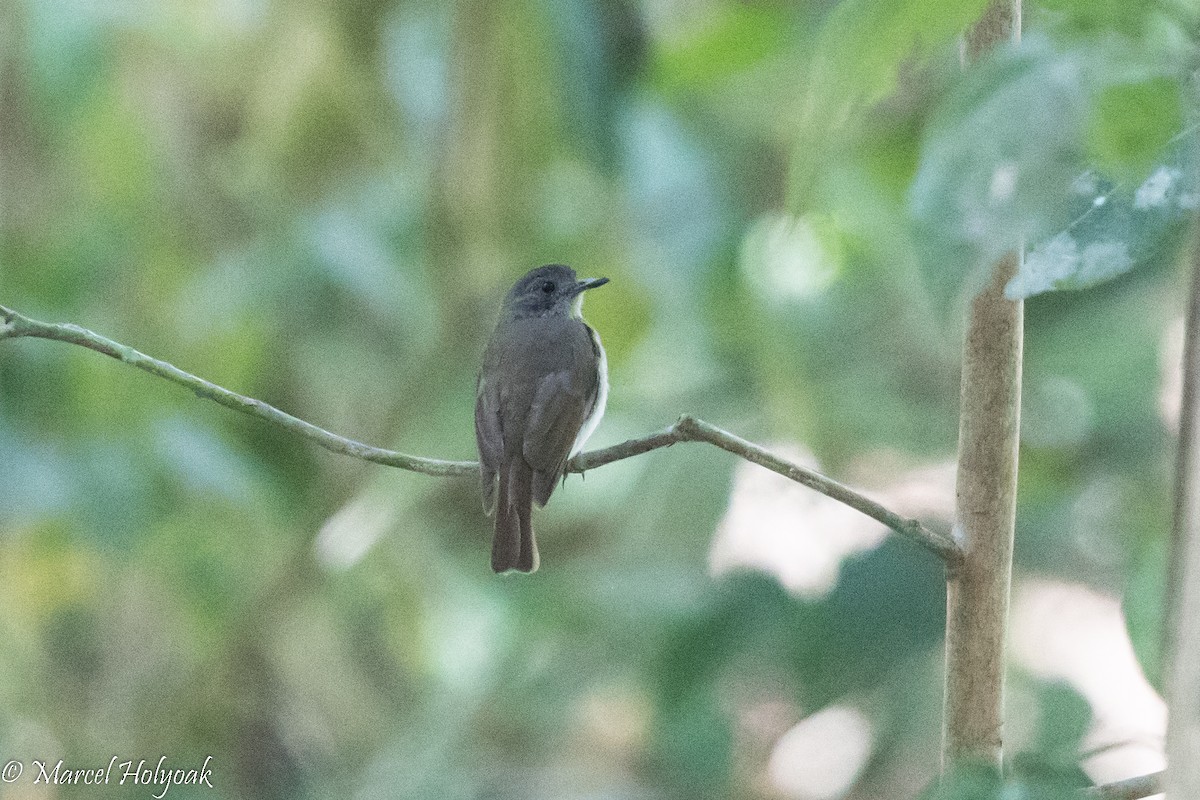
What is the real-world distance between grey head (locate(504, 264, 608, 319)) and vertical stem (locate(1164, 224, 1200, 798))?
42.1 inches

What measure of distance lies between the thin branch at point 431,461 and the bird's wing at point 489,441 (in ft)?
1.23

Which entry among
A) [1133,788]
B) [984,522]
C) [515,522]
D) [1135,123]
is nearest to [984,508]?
[984,522]

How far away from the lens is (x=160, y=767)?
47.6 inches

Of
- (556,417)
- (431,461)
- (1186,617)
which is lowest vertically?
(1186,617)

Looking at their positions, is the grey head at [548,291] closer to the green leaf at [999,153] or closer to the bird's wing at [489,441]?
the bird's wing at [489,441]

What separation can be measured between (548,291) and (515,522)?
38 centimetres

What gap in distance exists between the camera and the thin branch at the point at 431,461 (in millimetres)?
575

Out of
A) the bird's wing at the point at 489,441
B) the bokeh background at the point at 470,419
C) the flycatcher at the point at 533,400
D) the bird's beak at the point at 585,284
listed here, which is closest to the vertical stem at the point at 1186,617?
the bokeh background at the point at 470,419

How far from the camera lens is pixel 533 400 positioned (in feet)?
3.84

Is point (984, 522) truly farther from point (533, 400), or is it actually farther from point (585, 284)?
point (585, 284)

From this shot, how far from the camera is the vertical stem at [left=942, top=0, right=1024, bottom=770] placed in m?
0.56

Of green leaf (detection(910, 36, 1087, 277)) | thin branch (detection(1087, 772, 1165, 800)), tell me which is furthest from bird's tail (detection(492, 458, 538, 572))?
green leaf (detection(910, 36, 1087, 277))

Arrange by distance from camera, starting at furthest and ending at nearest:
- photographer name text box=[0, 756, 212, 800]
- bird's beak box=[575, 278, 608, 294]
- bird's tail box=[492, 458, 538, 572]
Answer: bird's beak box=[575, 278, 608, 294] → photographer name text box=[0, 756, 212, 800] → bird's tail box=[492, 458, 538, 572]

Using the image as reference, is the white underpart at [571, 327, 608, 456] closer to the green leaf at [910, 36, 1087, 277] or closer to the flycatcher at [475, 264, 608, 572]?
the flycatcher at [475, 264, 608, 572]
